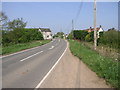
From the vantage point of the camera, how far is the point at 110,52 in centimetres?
1273

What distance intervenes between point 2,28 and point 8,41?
4019 millimetres

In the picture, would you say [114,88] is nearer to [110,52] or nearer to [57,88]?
[57,88]

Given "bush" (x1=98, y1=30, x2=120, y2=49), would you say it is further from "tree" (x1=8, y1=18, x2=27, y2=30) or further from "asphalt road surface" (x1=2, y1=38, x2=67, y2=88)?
"tree" (x1=8, y1=18, x2=27, y2=30)

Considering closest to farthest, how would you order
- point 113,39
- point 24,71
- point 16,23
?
point 24,71 < point 113,39 < point 16,23

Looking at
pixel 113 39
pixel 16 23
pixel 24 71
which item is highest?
pixel 16 23

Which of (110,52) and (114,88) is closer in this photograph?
(114,88)

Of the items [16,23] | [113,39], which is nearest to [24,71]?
[113,39]

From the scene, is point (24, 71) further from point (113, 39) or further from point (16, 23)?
point (16, 23)

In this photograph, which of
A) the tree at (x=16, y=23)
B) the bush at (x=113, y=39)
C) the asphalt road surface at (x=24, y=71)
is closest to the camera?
the asphalt road surface at (x=24, y=71)

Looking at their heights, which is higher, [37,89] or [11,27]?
[11,27]

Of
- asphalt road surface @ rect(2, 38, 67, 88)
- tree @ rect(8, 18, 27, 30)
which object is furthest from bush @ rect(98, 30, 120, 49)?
tree @ rect(8, 18, 27, 30)

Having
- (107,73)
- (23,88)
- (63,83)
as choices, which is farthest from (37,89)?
(107,73)

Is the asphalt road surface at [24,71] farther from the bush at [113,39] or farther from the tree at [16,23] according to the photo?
the tree at [16,23]

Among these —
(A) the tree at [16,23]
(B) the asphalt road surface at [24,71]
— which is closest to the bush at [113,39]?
(B) the asphalt road surface at [24,71]
